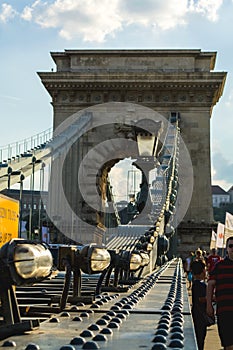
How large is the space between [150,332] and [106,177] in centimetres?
3413

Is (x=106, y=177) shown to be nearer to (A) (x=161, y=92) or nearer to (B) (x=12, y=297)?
(A) (x=161, y=92)

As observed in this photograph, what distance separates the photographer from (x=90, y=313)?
3148 mm

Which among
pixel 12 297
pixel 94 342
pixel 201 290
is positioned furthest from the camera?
pixel 201 290

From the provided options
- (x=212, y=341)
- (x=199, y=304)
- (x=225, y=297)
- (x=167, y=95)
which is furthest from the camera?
(x=167, y=95)

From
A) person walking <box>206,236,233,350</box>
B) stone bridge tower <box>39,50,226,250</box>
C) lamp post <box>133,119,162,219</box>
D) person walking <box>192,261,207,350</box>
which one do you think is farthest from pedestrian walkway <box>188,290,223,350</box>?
stone bridge tower <box>39,50,226,250</box>

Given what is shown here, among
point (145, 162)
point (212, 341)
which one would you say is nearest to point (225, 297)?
point (212, 341)

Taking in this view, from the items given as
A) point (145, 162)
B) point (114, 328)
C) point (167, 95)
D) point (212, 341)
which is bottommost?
point (212, 341)

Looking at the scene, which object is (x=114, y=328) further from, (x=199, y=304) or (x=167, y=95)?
(x=167, y=95)

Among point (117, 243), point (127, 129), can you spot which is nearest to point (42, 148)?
point (127, 129)

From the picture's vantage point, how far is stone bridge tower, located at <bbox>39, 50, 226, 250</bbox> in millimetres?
33312

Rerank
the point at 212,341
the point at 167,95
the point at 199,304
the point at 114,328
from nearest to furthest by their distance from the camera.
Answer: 1. the point at 114,328
2. the point at 199,304
3. the point at 212,341
4. the point at 167,95

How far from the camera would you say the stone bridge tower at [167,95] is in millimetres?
33312

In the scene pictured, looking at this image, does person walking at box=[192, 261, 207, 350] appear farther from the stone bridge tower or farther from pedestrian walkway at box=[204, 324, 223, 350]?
the stone bridge tower

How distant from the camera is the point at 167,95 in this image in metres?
34.0
